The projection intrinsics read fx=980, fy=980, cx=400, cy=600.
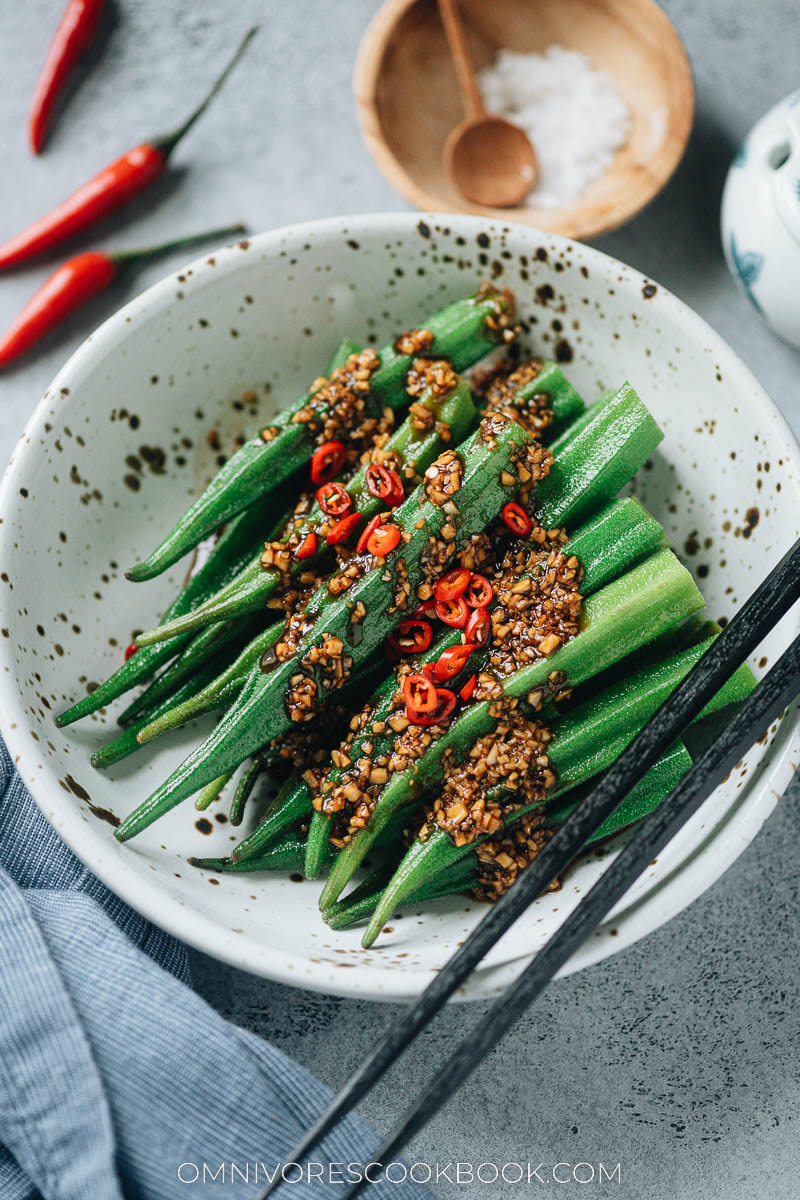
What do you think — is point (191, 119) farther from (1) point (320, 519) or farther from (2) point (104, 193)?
(1) point (320, 519)

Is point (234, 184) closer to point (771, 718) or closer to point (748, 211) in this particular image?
point (748, 211)

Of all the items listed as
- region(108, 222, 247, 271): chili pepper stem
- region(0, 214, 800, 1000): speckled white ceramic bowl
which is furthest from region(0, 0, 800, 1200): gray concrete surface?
region(0, 214, 800, 1000): speckled white ceramic bowl

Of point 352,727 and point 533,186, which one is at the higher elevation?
point 533,186

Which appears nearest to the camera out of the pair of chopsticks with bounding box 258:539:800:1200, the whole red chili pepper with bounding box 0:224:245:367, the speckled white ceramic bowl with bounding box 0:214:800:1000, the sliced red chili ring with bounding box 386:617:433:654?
the pair of chopsticks with bounding box 258:539:800:1200

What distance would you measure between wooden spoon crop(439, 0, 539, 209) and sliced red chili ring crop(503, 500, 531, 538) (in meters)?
1.18

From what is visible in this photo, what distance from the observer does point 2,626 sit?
199 centimetres

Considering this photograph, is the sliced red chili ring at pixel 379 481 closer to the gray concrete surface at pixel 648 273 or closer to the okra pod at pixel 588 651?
the okra pod at pixel 588 651

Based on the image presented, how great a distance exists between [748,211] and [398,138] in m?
0.97

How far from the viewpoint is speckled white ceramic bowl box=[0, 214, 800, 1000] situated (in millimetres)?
1883

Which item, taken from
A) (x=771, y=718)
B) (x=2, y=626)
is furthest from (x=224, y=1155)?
(x=771, y=718)

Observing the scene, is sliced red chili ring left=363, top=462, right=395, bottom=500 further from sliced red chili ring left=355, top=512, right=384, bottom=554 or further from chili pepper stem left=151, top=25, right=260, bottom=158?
chili pepper stem left=151, top=25, right=260, bottom=158

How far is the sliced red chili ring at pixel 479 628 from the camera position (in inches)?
75.8

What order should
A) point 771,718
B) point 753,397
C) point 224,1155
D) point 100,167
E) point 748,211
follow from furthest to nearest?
point 100,167 < point 748,211 < point 753,397 < point 224,1155 < point 771,718

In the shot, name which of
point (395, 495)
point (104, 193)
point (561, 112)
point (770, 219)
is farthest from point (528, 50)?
point (395, 495)
